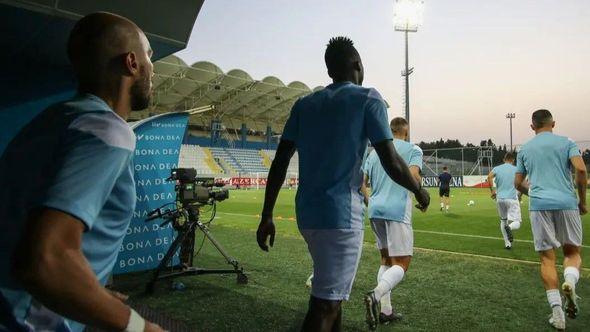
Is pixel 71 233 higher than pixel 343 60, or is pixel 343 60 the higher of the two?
pixel 343 60

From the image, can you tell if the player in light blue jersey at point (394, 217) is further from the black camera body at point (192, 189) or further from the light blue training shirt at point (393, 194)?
the black camera body at point (192, 189)

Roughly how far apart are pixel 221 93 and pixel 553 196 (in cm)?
4883

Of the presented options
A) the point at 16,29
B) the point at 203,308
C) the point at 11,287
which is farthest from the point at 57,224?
the point at 16,29

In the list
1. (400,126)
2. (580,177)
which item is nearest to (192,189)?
(400,126)

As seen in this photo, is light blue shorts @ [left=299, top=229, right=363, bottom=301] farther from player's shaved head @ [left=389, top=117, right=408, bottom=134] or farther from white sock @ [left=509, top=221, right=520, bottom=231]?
white sock @ [left=509, top=221, right=520, bottom=231]

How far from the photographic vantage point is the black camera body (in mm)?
5887

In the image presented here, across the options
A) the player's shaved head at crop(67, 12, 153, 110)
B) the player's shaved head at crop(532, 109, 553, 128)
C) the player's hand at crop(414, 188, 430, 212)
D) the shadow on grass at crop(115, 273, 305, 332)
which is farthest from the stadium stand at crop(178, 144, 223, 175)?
the player's shaved head at crop(67, 12, 153, 110)

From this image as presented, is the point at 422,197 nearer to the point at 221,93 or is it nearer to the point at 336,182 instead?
the point at 336,182

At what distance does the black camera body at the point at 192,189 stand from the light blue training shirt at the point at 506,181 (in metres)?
Answer: 7.33

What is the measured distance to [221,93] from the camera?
2020 inches

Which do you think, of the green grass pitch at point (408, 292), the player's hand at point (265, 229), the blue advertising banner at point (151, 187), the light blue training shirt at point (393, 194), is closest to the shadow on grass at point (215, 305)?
the green grass pitch at point (408, 292)

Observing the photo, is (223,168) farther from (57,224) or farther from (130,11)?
(57,224)

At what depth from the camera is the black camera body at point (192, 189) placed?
589cm

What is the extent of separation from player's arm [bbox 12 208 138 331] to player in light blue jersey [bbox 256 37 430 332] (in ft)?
5.53
